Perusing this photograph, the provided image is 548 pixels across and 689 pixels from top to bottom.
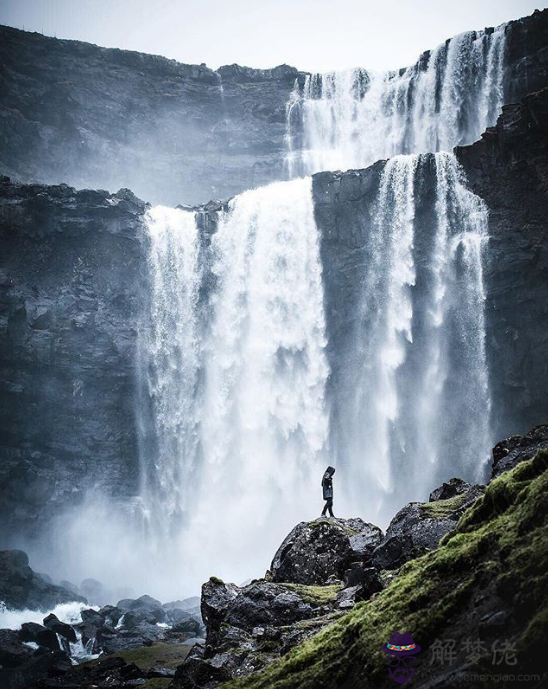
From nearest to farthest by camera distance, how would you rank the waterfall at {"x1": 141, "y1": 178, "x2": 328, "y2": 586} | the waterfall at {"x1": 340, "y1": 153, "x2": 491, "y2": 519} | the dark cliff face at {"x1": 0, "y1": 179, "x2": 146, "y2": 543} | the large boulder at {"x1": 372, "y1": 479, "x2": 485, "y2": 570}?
the large boulder at {"x1": 372, "y1": 479, "x2": 485, "y2": 570} → the waterfall at {"x1": 340, "y1": 153, "x2": 491, "y2": 519} → the waterfall at {"x1": 141, "y1": 178, "x2": 328, "y2": 586} → the dark cliff face at {"x1": 0, "y1": 179, "x2": 146, "y2": 543}

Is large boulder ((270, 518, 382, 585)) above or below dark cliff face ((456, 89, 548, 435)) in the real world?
below

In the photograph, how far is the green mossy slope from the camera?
4.81m

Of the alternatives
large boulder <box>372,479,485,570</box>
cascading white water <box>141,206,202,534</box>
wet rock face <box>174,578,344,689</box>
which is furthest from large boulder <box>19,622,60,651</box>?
large boulder <box>372,479,485,570</box>

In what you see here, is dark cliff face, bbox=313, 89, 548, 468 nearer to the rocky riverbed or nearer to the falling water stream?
the falling water stream

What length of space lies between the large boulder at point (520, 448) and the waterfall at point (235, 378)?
30398mm

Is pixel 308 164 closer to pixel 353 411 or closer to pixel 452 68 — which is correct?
pixel 452 68

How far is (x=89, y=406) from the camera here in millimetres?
48344

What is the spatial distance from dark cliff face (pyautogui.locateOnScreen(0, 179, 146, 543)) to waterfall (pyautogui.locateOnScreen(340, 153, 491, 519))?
19465 millimetres

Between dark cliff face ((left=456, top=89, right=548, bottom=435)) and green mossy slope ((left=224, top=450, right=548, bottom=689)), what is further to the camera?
dark cliff face ((left=456, top=89, right=548, bottom=435))

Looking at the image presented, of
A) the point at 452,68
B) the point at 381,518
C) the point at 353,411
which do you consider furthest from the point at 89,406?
the point at 452,68

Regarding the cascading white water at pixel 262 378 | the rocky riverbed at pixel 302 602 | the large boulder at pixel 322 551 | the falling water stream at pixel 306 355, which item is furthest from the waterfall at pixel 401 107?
the large boulder at pixel 322 551

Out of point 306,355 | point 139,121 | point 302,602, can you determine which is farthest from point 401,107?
point 302,602

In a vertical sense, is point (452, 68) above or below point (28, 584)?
above

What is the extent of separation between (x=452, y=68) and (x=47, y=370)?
43.5 metres
